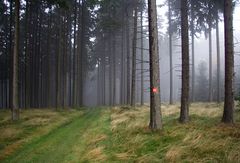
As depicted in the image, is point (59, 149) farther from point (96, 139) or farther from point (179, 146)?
point (179, 146)

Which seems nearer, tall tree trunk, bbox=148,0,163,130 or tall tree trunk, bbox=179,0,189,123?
tall tree trunk, bbox=148,0,163,130

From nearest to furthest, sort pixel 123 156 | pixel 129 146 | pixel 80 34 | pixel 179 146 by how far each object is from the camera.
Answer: pixel 179 146
pixel 123 156
pixel 129 146
pixel 80 34

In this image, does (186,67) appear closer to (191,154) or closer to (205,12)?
(191,154)

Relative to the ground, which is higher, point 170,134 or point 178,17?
point 178,17

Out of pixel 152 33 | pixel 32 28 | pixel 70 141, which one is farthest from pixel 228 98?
pixel 32 28

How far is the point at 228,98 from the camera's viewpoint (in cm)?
1188

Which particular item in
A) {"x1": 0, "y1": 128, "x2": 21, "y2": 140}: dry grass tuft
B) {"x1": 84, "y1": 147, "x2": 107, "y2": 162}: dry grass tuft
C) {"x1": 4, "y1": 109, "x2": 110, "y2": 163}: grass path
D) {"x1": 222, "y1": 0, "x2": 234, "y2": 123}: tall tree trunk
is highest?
{"x1": 222, "y1": 0, "x2": 234, "y2": 123}: tall tree trunk

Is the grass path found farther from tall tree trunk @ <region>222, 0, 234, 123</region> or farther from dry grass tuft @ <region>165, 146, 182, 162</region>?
tall tree trunk @ <region>222, 0, 234, 123</region>

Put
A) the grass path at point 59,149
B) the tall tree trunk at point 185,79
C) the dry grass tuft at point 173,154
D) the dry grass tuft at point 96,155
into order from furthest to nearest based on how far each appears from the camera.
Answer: the tall tree trunk at point 185,79 < the grass path at point 59,149 < the dry grass tuft at point 96,155 < the dry grass tuft at point 173,154

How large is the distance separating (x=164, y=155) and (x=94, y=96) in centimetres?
8212

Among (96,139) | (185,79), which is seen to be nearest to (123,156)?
(96,139)

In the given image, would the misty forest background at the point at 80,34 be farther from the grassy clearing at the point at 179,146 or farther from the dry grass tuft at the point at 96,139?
the grassy clearing at the point at 179,146

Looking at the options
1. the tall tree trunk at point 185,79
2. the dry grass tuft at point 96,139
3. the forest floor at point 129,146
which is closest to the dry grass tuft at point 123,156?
the forest floor at point 129,146

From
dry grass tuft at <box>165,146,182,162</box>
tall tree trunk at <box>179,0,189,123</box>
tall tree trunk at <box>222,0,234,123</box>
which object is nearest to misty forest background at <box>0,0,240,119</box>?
tall tree trunk at <box>179,0,189,123</box>
